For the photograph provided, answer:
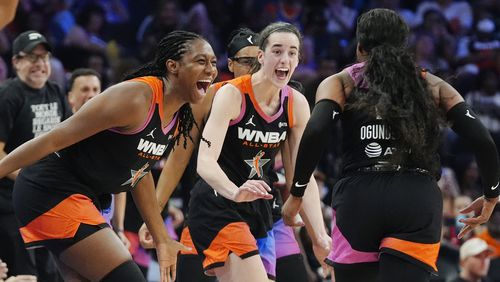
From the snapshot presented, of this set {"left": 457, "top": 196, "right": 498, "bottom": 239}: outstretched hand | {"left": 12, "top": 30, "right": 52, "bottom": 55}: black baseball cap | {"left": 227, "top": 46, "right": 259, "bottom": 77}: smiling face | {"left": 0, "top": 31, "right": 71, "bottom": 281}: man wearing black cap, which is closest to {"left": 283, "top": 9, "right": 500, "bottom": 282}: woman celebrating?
{"left": 457, "top": 196, "right": 498, "bottom": 239}: outstretched hand

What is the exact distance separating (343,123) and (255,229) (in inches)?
45.9

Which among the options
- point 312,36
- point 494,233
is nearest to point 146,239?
point 494,233

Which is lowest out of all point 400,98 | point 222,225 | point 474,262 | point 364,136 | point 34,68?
point 474,262

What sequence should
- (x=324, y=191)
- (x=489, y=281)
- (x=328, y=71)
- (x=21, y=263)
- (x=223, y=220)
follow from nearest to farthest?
1. (x=223, y=220)
2. (x=21, y=263)
3. (x=489, y=281)
4. (x=324, y=191)
5. (x=328, y=71)

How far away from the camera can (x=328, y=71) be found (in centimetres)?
1179

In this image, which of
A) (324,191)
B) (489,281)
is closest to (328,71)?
(324,191)

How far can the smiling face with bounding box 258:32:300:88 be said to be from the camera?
17.5ft

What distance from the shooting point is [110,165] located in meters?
4.70

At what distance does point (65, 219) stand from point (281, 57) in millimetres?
1575

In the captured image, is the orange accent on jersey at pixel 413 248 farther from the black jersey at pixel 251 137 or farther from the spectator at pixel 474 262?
the spectator at pixel 474 262

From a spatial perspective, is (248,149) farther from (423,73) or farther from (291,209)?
(423,73)

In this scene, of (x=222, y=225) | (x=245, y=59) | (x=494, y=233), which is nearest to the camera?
(x=222, y=225)

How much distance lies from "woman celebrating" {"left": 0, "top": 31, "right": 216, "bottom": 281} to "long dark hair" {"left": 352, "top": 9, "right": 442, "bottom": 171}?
2.87 ft

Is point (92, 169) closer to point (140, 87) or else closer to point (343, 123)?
point (140, 87)
